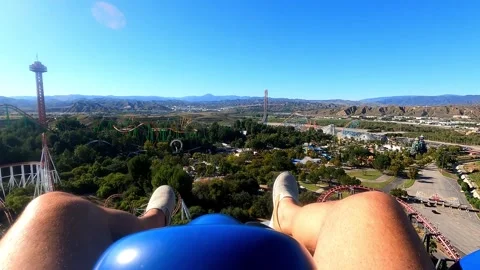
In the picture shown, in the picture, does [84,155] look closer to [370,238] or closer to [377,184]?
[377,184]

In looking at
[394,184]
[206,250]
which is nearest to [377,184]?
[394,184]

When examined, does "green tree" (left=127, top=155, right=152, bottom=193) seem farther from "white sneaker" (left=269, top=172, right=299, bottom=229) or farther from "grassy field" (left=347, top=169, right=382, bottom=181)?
"grassy field" (left=347, top=169, right=382, bottom=181)

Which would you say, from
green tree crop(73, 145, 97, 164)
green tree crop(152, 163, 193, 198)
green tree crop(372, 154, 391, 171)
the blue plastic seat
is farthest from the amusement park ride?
green tree crop(372, 154, 391, 171)

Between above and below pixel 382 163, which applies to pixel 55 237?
above

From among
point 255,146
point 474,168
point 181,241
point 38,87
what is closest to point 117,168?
point 255,146

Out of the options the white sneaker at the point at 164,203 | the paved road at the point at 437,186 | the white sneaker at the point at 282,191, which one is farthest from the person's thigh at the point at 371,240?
the paved road at the point at 437,186

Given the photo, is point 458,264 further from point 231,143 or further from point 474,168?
point 231,143
